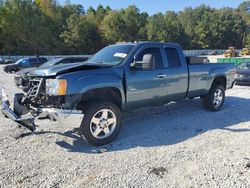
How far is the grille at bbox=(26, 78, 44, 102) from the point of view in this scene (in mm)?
4525

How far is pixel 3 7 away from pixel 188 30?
6158 centimetres

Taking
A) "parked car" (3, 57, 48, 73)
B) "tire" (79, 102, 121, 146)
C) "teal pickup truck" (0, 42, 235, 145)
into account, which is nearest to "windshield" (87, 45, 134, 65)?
"teal pickup truck" (0, 42, 235, 145)

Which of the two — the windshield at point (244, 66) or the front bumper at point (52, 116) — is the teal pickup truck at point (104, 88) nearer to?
the front bumper at point (52, 116)

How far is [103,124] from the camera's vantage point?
485 centimetres

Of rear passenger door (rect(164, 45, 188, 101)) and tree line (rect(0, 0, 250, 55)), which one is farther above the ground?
tree line (rect(0, 0, 250, 55))

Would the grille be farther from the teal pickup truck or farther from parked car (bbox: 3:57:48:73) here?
parked car (bbox: 3:57:48:73)

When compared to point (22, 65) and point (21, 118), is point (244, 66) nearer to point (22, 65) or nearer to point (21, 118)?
point (21, 118)

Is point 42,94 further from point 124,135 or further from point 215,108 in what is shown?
point 215,108

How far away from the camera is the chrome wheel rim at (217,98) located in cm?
741

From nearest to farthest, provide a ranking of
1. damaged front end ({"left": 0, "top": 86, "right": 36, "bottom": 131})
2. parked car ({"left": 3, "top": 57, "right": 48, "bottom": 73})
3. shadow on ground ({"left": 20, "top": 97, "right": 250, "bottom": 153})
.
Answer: damaged front end ({"left": 0, "top": 86, "right": 36, "bottom": 131}), shadow on ground ({"left": 20, "top": 97, "right": 250, "bottom": 153}), parked car ({"left": 3, "top": 57, "right": 48, "bottom": 73})

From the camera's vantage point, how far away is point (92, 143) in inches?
185

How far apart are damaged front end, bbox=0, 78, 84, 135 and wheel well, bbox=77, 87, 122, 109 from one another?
1.70 feet

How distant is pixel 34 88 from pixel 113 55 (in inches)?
70.2

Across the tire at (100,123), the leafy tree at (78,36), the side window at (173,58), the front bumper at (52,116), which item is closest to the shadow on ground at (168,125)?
the tire at (100,123)
